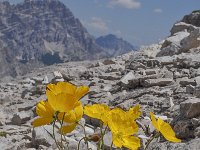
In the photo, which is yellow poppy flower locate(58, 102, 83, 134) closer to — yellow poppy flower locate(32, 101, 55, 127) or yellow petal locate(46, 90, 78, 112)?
yellow poppy flower locate(32, 101, 55, 127)

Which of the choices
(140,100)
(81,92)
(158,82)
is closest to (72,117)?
(81,92)

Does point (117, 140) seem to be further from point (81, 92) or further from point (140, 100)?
point (140, 100)

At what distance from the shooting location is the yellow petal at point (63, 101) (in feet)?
9.17

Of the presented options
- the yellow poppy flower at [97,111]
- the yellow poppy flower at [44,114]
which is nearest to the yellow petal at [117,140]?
the yellow poppy flower at [97,111]

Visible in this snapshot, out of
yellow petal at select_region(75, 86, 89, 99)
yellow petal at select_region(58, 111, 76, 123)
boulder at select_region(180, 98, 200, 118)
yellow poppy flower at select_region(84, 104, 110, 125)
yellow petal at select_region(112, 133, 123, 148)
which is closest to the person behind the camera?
yellow petal at select_region(112, 133, 123, 148)

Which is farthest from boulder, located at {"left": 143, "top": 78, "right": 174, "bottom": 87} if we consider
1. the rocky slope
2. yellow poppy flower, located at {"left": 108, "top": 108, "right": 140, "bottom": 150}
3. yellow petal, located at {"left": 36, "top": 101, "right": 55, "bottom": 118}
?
yellow poppy flower, located at {"left": 108, "top": 108, "right": 140, "bottom": 150}

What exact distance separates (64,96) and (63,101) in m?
0.03

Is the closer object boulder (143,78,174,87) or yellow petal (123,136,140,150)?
yellow petal (123,136,140,150)

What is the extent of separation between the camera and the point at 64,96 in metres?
2.80

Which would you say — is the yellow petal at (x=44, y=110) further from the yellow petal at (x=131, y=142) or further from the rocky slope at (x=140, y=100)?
the rocky slope at (x=140, y=100)

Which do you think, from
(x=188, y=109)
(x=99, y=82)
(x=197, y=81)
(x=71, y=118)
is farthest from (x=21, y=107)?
(x=71, y=118)

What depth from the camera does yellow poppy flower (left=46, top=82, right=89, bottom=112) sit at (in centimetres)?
280

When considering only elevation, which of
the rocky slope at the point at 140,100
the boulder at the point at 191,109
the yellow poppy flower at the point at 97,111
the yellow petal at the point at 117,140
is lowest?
the rocky slope at the point at 140,100

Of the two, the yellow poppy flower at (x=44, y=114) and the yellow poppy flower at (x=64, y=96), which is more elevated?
the yellow poppy flower at (x=64, y=96)
